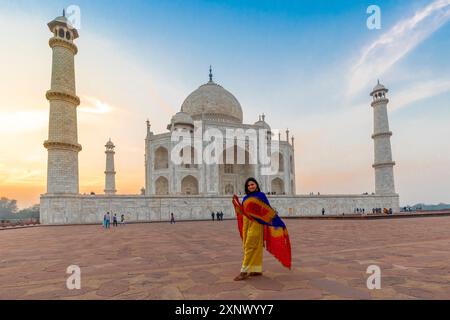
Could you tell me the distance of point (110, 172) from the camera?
107 feet

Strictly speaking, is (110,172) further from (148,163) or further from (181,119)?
(181,119)

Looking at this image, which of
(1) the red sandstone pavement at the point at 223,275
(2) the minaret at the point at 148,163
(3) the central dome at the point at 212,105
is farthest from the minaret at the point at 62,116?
(3) the central dome at the point at 212,105

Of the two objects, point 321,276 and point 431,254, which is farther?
point 431,254

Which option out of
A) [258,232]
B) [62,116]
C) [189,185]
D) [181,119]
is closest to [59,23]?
[62,116]

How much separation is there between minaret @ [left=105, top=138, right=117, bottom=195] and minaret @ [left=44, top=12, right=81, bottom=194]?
580 inches

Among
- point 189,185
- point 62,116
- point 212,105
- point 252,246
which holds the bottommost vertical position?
point 252,246

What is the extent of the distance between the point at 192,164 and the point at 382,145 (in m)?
20.6

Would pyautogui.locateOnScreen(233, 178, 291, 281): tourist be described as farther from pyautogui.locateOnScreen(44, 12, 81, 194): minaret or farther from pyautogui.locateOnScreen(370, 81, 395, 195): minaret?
pyautogui.locateOnScreen(370, 81, 395, 195): minaret

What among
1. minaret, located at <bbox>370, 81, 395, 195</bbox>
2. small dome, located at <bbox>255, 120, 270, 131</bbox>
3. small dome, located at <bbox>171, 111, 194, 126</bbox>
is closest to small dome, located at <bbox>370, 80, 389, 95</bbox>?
minaret, located at <bbox>370, 81, 395, 195</bbox>

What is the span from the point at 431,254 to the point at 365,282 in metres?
2.63
